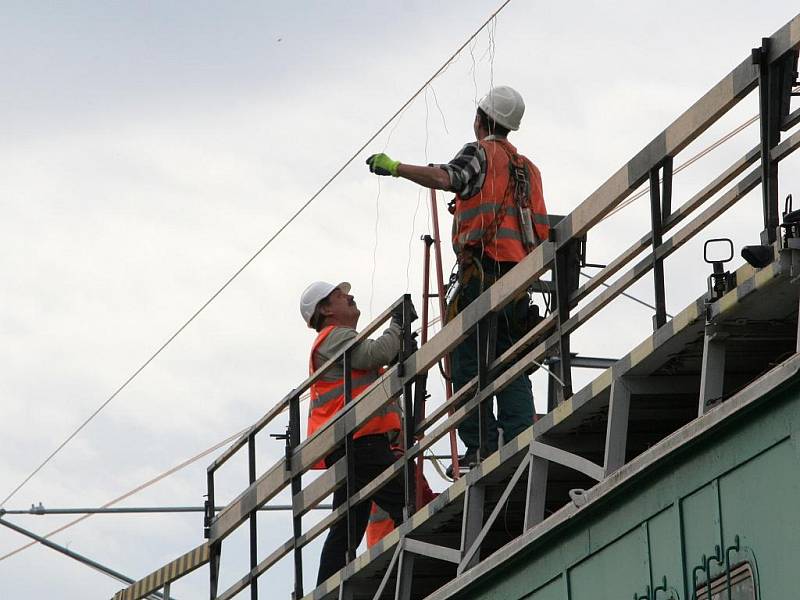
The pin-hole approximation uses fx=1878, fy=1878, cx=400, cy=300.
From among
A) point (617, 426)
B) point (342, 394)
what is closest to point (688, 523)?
point (617, 426)

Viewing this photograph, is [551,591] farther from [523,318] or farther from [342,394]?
[342,394]

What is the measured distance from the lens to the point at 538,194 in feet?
41.2

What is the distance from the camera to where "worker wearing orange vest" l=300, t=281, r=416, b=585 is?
41.3ft

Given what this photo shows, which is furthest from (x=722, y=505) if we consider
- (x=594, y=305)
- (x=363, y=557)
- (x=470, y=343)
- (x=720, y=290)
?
(x=363, y=557)

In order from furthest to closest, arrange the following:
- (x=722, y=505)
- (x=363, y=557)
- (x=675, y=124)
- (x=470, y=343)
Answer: (x=363, y=557), (x=470, y=343), (x=675, y=124), (x=722, y=505)

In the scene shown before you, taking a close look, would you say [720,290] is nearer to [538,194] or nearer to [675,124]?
[675,124]

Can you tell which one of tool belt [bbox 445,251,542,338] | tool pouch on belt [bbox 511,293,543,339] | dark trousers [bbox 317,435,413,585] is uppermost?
tool belt [bbox 445,251,542,338]

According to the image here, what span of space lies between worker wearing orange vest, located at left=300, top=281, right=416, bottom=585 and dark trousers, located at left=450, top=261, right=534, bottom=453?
0.81 m

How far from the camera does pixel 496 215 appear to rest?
12188 millimetres

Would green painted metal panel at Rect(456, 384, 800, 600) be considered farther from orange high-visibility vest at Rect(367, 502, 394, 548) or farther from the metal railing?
orange high-visibility vest at Rect(367, 502, 394, 548)

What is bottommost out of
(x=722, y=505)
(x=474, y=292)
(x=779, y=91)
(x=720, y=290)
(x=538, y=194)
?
(x=722, y=505)

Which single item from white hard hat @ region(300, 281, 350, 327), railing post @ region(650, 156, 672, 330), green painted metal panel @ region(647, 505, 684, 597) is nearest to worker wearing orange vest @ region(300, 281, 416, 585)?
white hard hat @ region(300, 281, 350, 327)

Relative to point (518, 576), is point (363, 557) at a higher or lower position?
higher

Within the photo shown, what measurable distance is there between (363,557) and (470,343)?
1814 mm
